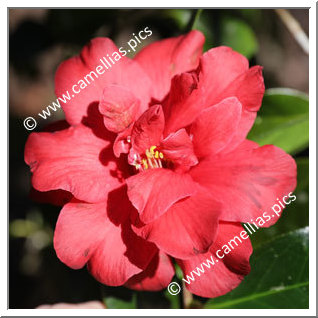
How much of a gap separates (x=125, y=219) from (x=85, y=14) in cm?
66

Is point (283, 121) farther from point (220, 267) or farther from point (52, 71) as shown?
point (52, 71)

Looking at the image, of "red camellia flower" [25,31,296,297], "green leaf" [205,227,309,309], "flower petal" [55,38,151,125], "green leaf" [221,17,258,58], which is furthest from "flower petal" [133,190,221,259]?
"green leaf" [221,17,258,58]

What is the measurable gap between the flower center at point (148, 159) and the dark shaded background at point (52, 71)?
0.41 metres

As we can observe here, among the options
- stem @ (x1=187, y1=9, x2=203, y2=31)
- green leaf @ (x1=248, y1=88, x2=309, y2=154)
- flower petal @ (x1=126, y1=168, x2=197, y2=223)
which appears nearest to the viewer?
flower petal @ (x1=126, y1=168, x2=197, y2=223)

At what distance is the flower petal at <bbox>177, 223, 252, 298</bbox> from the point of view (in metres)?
0.77

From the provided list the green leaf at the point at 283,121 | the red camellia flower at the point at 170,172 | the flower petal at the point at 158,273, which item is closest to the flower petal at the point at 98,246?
the red camellia flower at the point at 170,172

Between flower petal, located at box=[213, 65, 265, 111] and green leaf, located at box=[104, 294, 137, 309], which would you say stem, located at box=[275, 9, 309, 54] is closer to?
flower petal, located at box=[213, 65, 265, 111]

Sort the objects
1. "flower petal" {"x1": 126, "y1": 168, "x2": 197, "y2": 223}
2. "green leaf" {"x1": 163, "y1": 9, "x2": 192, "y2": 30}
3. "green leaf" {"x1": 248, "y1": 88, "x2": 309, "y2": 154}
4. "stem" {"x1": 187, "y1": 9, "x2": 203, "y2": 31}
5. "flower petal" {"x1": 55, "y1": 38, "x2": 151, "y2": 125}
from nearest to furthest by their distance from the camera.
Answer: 1. "flower petal" {"x1": 126, "y1": 168, "x2": 197, "y2": 223}
2. "flower petal" {"x1": 55, "y1": 38, "x2": 151, "y2": 125}
3. "stem" {"x1": 187, "y1": 9, "x2": 203, "y2": 31}
4. "green leaf" {"x1": 248, "y1": 88, "x2": 309, "y2": 154}
5. "green leaf" {"x1": 163, "y1": 9, "x2": 192, "y2": 30}

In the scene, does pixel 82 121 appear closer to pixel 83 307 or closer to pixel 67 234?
pixel 67 234

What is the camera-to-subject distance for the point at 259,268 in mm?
1007

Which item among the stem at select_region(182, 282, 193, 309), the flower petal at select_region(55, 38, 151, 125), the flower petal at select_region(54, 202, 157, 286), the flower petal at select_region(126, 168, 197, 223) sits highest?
the flower petal at select_region(55, 38, 151, 125)

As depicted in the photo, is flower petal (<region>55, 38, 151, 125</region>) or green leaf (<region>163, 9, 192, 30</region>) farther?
green leaf (<region>163, 9, 192, 30</region>)

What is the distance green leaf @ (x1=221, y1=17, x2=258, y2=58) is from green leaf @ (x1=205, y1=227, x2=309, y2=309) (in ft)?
1.70
